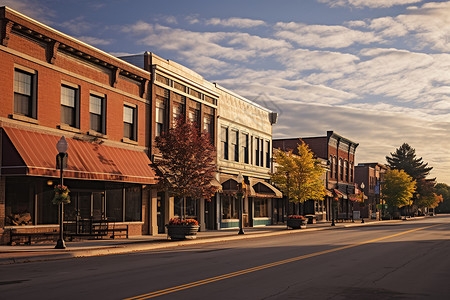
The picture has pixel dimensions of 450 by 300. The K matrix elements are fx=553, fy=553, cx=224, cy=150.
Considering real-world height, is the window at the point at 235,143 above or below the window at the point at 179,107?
below

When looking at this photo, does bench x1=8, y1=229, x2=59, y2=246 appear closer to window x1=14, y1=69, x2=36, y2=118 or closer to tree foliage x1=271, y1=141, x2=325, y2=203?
window x1=14, y1=69, x2=36, y2=118

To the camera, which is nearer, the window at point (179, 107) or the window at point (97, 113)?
the window at point (97, 113)

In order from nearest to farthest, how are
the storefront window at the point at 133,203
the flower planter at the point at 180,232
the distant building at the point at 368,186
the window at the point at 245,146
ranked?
the flower planter at the point at 180,232, the storefront window at the point at 133,203, the window at the point at 245,146, the distant building at the point at 368,186

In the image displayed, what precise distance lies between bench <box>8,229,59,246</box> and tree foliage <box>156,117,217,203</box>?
748cm

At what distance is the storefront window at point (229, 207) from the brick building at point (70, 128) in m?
10.7

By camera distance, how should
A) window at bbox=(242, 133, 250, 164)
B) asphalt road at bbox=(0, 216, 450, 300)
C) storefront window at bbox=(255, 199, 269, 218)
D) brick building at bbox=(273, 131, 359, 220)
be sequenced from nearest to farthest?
1. asphalt road at bbox=(0, 216, 450, 300)
2. window at bbox=(242, 133, 250, 164)
3. storefront window at bbox=(255, 199, 269, 218)
4. brick building at bbox=(273, 131, 359, 220)

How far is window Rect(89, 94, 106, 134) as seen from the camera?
29594 millimetres

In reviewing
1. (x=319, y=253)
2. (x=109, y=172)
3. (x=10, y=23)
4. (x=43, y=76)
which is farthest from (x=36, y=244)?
(x=319, y=253)

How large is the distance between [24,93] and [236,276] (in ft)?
50.1

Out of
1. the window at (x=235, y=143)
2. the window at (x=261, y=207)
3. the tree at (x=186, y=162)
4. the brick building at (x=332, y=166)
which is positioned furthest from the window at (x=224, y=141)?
the brick building at (x=332, y=166)

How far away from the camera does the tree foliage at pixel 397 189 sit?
101 metres

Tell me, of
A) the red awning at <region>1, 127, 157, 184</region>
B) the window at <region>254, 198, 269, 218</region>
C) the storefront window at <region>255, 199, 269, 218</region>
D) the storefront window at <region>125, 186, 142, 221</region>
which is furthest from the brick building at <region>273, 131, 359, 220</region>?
the red awning at <region>1, 127, 157, 184</region>

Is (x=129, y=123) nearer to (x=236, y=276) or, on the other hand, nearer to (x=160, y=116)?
(x=160, y=116)

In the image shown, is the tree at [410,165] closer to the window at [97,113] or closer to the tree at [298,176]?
the tree at [298,176]
